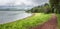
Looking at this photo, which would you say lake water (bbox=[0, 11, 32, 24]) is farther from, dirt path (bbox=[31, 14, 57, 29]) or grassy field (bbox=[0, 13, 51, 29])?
dirt path (bbox=[31, 14, 57, 29])

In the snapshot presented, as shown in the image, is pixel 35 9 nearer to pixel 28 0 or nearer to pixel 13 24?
pixel 28 0

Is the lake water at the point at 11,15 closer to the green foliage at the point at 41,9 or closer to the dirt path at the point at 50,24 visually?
the green foliage at the point at 41,9

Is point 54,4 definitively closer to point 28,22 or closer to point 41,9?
point 41,9

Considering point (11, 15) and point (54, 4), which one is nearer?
point (11, 15)

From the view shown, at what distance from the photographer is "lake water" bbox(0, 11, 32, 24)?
1664 mm

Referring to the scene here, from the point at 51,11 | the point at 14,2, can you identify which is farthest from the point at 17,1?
the point at 51,11

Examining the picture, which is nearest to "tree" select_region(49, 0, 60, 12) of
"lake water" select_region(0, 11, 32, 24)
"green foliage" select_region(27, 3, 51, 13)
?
"green foliage" select_region(27, 3, 51, 13)

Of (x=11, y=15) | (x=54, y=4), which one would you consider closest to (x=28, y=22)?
(x=11, y=15)

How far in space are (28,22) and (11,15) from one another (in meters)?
0.24

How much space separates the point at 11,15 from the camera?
5.52 feet

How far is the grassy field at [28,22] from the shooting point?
64.1 inches

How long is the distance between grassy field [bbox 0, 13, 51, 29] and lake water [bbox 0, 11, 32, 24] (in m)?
0.05

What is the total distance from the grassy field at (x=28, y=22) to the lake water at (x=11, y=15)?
0.05 meters

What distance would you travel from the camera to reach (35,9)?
1759 millimetres
